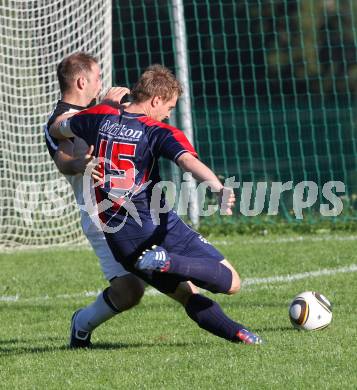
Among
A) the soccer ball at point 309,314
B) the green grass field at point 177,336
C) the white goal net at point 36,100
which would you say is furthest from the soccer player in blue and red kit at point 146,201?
the white goal net at point 36,100

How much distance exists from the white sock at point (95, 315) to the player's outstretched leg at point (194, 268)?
65 centimetres

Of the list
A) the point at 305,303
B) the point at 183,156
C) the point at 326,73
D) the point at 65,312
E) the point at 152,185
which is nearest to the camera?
the point at 183,156

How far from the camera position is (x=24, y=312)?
297 inches

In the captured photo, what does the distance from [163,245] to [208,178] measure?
2.15 ft

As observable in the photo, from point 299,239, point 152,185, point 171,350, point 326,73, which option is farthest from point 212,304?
point 326,73

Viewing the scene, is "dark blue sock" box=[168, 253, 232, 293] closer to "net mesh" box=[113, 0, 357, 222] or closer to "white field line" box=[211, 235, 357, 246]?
"white field line" box=[211, 235, 357, 246]

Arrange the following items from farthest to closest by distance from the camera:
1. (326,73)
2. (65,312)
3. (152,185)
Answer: (326,73) → (65,312) → (152,185)

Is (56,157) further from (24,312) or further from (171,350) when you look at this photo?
(24,312)

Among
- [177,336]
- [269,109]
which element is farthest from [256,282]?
[269,109]

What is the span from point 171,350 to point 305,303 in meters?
0.88

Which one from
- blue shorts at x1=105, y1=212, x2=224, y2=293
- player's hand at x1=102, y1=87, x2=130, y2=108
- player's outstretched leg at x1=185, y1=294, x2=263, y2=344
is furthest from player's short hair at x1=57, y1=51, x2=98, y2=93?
player's outstretched leg at x1=185, y1=294, x2=263, y2=344

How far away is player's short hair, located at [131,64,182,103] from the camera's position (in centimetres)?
557

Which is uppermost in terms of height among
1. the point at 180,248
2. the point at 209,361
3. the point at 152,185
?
the point at 152,185

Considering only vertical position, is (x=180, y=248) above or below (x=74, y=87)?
below
